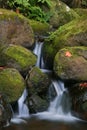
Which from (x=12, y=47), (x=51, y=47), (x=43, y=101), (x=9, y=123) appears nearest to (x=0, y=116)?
(x=9, y=123)

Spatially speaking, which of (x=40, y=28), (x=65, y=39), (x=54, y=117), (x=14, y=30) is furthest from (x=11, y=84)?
(x=40, y=28)

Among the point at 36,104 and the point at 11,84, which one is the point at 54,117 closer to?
the point at 36,104

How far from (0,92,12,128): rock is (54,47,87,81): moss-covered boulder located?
189cm

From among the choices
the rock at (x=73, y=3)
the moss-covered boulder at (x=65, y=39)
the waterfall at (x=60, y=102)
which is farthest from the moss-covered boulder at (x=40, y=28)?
the rock at (x=73, y=3)

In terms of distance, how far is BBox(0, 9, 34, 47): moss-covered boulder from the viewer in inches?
407

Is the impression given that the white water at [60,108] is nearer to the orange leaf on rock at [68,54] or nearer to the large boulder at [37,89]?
the large boulder at [37,89]

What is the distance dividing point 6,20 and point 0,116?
12.1 ft

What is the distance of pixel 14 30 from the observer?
10.5 metres

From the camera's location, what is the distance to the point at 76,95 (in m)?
8.78

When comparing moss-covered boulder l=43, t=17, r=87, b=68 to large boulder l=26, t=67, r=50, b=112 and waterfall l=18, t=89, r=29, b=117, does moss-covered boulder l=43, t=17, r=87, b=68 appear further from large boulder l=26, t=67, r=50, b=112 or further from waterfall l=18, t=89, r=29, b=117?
waterfall l=18, t=89, r=29, b=117

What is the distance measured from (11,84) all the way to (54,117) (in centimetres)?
138

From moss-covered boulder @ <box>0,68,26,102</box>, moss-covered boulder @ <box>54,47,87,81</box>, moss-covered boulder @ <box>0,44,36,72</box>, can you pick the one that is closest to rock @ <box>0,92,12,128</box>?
moss-covered boulder @ <box>0,68,26,102</box>

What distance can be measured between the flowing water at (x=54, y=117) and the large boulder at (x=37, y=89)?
6.5 inches

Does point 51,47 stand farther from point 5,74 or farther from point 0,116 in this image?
point 0,116
